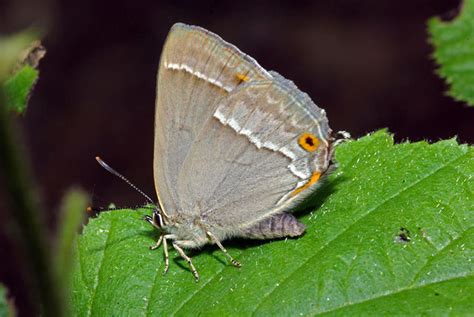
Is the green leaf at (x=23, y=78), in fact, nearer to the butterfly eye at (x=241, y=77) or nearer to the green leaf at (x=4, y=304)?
the green leaf at (x=4, y=304)

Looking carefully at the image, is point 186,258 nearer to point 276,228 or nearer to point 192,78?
point 276,228

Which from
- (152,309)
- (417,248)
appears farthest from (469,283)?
(152,309)

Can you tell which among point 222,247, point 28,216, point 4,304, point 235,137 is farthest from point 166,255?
point 28,216

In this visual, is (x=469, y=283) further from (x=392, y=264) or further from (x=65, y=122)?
(x=65, y=122)

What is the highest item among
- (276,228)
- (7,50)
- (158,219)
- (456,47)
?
(7,50)

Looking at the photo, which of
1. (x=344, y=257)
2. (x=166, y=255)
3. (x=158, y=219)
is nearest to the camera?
(x=344, y=257)

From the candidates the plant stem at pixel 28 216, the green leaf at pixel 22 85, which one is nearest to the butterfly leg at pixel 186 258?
the green leaf at pixel 22 85
